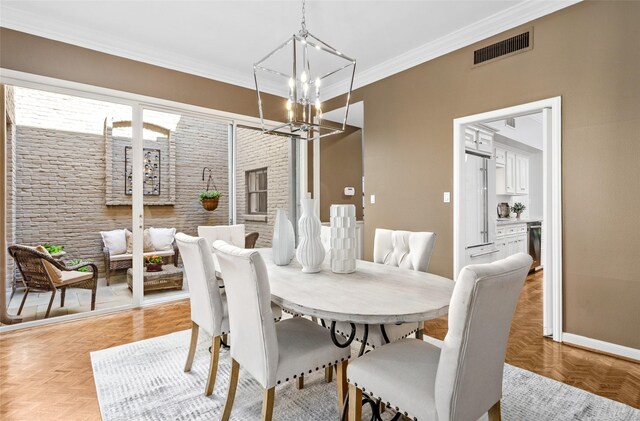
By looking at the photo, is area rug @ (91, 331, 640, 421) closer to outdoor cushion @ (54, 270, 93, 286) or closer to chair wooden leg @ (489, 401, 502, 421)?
chair wooden leg @ (489, 401, 502, 421)

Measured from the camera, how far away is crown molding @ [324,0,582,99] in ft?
9.11

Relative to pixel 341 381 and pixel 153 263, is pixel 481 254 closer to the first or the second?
pixel 341 381

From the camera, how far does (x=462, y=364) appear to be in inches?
42.3

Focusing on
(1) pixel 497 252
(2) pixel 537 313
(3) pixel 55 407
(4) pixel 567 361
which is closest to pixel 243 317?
(3) pixel 55 407

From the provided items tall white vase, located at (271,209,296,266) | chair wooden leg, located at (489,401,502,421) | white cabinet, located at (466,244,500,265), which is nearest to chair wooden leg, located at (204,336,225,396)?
tall white vase, located at (271,209,296,266)

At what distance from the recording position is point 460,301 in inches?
41.3

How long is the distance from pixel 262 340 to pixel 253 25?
2963 millimetres

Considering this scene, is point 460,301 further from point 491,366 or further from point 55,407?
point 55,407

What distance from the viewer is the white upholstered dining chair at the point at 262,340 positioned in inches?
54.9

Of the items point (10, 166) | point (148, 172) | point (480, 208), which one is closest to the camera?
point (10, 166)

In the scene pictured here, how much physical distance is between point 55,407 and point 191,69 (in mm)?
3476

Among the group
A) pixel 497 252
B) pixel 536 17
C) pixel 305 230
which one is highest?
pixel 536 17

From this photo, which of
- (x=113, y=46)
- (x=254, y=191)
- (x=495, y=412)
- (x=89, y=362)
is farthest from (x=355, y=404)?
(x=254, y=191)

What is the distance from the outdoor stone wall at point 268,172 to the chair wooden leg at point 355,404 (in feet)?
11.7
